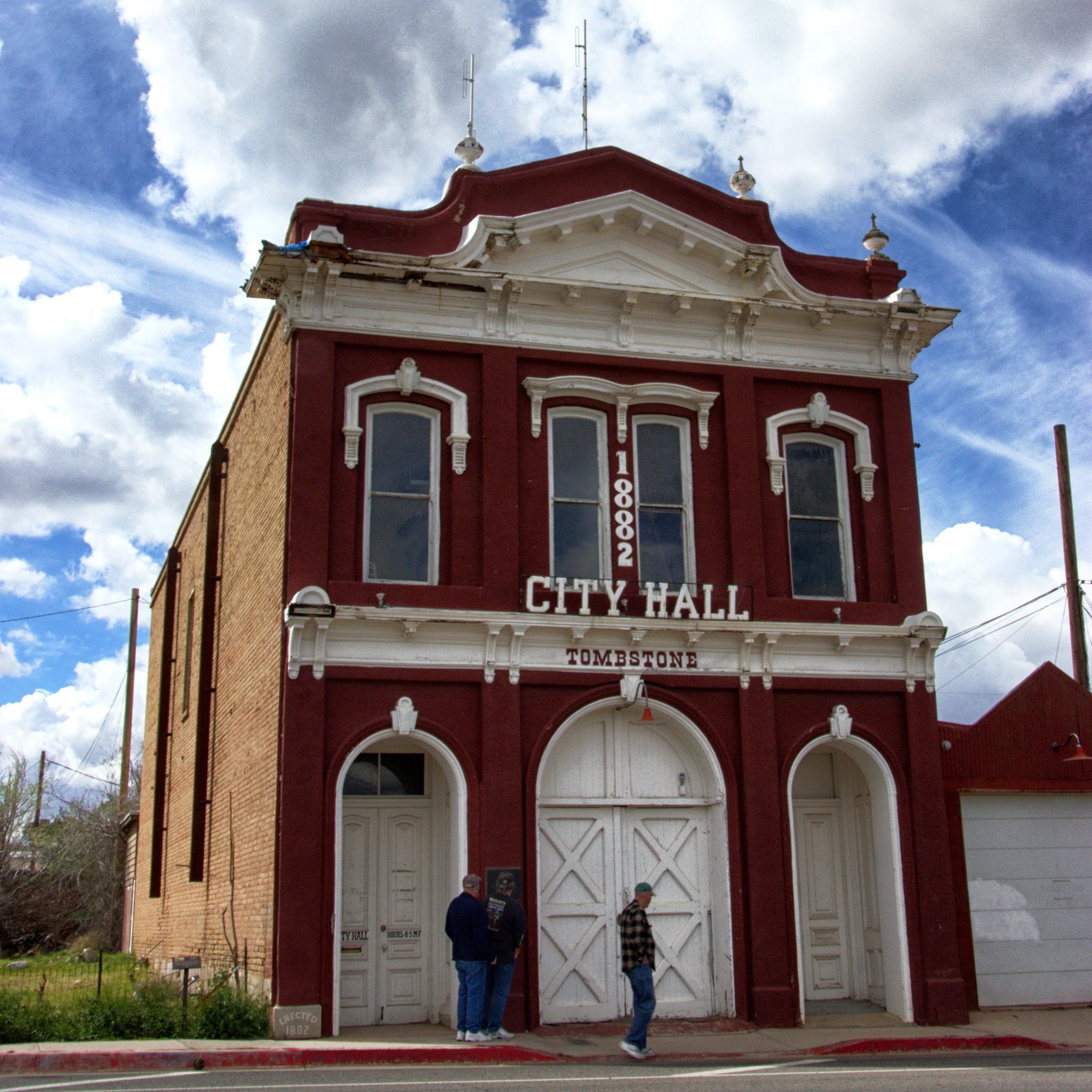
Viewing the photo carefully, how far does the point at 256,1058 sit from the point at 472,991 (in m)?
2.23

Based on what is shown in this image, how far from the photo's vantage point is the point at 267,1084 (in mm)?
9828

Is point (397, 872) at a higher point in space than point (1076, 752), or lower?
lower

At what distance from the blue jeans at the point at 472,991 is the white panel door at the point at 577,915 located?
4.92ft

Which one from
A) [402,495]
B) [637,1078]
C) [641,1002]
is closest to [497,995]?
[641,1002]

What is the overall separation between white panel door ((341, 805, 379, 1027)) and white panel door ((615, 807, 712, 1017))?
2.87 metres

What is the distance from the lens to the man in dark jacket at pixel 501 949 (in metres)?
12.6

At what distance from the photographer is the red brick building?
45.9ft

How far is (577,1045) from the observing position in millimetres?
12742

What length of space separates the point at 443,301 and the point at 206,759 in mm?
8189

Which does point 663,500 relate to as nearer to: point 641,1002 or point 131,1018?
point 641,1002

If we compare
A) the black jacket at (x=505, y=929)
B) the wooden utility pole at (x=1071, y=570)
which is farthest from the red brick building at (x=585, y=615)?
the wooden utility pole at (x=1071, y=570)

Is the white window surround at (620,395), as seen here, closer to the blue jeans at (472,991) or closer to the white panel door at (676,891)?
the white panel door at (676,891)

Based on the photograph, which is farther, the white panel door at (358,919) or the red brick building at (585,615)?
the red brick building at (585,615)

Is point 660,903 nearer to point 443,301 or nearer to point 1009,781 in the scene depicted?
point 1009,781
